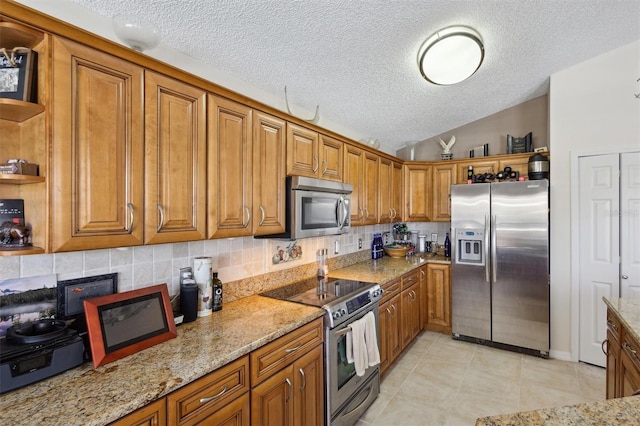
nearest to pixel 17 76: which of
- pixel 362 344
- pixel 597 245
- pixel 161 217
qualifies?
pixel 161 217

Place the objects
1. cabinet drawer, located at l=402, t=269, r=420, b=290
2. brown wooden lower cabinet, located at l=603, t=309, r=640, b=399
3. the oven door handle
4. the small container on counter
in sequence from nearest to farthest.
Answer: brown wooden lower cabinet, located at l=603, t=309, r=640, b=399 < the small container on counter < the oven door handle < cabinet drawer, located at l=402, t=269, r=420, b=290

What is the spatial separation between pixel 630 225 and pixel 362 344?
2.93 m

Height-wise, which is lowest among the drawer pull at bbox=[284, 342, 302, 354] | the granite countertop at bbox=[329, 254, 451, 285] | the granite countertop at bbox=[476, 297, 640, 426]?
the drawer pull at bbox=[284, 342, 302, 354]

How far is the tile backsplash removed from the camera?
1411mm

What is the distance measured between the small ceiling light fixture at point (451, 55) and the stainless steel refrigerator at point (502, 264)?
135 cm

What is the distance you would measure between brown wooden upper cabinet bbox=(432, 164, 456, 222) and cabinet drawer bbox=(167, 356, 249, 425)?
3.45 metres

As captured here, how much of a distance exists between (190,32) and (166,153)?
0.83 m

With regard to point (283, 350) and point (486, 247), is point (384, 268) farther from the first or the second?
point (283, 350)

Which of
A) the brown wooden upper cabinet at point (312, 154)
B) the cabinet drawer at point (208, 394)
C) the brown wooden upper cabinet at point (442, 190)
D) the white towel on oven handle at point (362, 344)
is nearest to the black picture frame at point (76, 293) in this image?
the cabinet drawer at point (208, 394)

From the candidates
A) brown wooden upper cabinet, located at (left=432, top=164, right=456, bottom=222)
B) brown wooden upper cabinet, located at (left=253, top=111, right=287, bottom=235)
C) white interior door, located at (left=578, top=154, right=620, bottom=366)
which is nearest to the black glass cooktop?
brown wooden upper cabinet, located at (left=253, top=111, right=287, bottom=235)

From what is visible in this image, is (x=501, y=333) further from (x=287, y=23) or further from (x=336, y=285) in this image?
(x=287, y=23)

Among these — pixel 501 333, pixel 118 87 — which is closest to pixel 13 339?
pixel 118 87

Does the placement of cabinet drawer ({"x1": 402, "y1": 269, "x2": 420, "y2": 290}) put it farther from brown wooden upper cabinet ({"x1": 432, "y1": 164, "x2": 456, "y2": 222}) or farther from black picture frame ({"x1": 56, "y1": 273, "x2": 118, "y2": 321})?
black picture frame ({"x1": 56, "y1": 273, "x2": 118, "y2": 321})

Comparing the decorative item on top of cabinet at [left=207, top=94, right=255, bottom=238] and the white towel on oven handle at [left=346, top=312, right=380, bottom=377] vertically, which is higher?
the decorative item on top of cabinet at [left=207, top=94, right=255, bottom=238]
